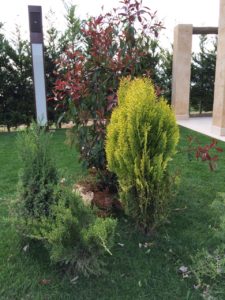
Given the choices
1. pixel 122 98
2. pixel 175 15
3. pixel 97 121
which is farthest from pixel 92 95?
pixel 175 15

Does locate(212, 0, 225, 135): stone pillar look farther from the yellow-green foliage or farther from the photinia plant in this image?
the yellow-green foliage

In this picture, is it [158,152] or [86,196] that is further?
[86,196]

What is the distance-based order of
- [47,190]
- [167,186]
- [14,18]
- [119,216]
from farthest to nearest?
[14,18], [119,216], [167,186], [47,190]

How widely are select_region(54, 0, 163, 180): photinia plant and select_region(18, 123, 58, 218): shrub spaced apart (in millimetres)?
852

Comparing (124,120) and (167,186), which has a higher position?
(124,120)

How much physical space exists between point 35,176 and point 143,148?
89 cm

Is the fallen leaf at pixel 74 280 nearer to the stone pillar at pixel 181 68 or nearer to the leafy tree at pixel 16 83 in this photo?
the leafy tree at pixel 16 83

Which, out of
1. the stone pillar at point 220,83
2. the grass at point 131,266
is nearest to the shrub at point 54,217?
the grass at point 131,266

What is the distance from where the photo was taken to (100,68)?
3016 millimetres

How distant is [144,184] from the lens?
2297mm

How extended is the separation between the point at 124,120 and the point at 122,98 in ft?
1.13

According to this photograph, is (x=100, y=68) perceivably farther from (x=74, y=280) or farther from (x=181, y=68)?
(x=181, y=68)

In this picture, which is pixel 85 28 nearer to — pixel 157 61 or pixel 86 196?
pixel 86 196

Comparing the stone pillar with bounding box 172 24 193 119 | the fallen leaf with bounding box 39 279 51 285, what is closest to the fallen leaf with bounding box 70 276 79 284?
the fallen leaf with bounding box 39 279 51 285
